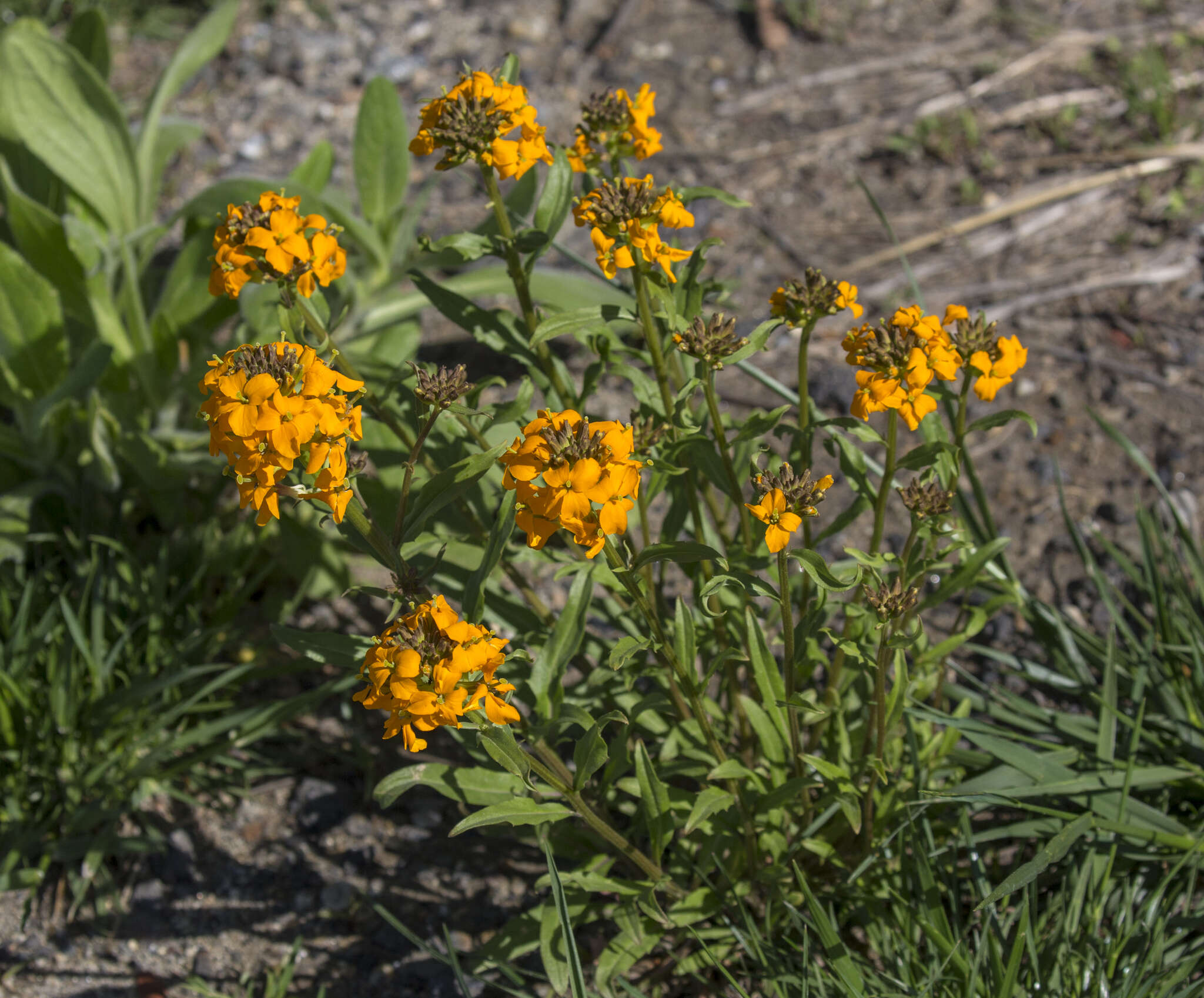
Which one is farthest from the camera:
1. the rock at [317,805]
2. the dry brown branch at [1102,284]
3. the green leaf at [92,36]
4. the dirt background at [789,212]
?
the dry brown branch at [1102,284]

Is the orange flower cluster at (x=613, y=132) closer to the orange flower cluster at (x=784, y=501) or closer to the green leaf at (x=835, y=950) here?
the orange flower cluster at (x=784, y=501)

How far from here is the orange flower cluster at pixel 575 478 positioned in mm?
→ 1560

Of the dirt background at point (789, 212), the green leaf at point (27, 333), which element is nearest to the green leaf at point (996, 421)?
the dirt background at point (789, 212)

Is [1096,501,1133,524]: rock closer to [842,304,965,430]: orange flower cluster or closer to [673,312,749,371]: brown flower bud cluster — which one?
[842,304,965,430]: orange flower cluster

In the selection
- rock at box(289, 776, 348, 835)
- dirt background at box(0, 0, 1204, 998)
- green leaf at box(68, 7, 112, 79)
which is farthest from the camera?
green leaf at box(68, 7, 112, 79)

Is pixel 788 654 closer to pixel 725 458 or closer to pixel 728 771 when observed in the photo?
pixel 728 771

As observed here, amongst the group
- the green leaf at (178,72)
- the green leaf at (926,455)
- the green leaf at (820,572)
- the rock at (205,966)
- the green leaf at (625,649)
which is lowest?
the rock at (205,966)

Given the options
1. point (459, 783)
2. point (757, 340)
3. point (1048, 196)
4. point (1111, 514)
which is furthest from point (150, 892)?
point (1048, 196)

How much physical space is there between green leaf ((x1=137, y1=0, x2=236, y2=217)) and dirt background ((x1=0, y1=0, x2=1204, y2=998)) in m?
0.81

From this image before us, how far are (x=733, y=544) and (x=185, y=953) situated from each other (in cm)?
170

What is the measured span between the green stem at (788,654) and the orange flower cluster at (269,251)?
966mm

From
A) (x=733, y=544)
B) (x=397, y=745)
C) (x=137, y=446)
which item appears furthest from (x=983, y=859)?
(x=137, y=446)

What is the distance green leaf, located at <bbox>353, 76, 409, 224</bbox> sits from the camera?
11.0 feet

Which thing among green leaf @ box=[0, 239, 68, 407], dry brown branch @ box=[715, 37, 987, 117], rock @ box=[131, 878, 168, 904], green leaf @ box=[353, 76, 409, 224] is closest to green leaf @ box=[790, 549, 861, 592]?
rock @ box=[131, 878, 168, 904]
